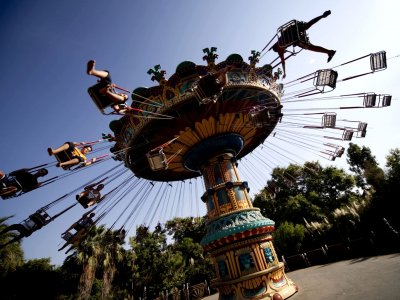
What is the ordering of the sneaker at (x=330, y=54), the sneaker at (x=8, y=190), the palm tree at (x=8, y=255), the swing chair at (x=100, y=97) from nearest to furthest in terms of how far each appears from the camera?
the swing chair at (x=100, y=97)
the sneaker at (x=8, y=190)
the sneaker at (x=330, y=54)
the palm tree at (x=8, y=255)

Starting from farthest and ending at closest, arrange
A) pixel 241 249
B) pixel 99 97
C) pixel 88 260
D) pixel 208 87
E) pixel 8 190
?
pixel 88 260
pixel 241 249
pixel 208 87
pixel 8 190
pixel 99 97

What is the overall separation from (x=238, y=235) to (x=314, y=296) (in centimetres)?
319

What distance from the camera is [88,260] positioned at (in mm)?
18984

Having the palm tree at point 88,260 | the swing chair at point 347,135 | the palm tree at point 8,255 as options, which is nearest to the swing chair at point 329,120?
the swing chair at point 347,135

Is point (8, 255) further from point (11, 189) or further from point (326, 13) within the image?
point (326, 13)

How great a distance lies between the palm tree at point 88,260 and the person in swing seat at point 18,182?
1443 centimetres

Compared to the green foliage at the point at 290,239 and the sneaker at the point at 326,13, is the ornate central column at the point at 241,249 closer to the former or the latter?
the sneaker at the point at 326,13

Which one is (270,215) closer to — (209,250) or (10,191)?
(209,250)

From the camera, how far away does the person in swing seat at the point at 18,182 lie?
19.6 ft

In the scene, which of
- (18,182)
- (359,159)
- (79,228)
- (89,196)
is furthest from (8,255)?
(359,159)

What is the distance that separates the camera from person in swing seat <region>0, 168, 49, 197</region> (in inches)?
236

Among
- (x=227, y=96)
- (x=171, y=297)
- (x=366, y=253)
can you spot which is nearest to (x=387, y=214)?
(x=366, y=253)

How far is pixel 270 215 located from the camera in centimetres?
3506

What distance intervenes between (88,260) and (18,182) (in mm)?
15637
